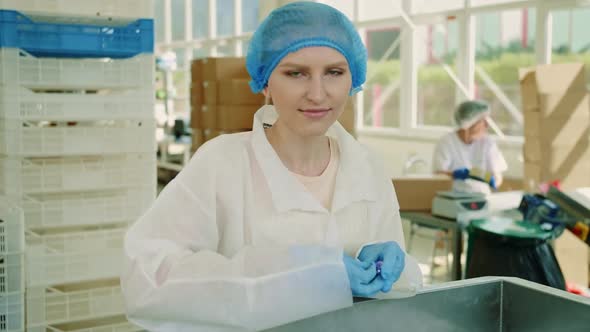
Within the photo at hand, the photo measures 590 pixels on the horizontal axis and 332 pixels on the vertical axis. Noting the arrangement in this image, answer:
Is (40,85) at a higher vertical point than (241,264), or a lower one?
higher

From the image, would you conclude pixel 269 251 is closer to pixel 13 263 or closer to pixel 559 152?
pixel 13 263

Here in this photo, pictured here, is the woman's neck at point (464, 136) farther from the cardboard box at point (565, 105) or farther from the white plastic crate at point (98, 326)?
the white plastic crate at point (98, 326)

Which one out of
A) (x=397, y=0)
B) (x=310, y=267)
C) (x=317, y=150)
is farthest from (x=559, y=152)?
(x=310, y=267)

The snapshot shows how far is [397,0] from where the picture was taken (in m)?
6.13

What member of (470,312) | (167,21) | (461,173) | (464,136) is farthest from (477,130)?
(167,21)

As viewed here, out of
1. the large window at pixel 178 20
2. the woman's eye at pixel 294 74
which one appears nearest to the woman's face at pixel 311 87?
the woman's eye at pixel 294 74

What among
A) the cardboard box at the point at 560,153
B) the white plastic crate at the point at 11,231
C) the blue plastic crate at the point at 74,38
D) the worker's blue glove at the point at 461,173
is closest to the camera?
the white plastic crate at the point at 11,231

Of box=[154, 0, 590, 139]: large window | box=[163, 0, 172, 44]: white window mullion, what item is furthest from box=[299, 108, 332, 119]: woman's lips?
box=[163, 0, 172, 44]: white window mullion

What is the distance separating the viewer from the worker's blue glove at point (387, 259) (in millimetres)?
1097

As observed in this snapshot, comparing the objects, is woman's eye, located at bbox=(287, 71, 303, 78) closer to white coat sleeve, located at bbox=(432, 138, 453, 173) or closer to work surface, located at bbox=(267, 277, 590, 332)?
work surface, located at bbox=(267, 277, 590, 332)

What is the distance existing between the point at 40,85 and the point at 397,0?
4.49 m

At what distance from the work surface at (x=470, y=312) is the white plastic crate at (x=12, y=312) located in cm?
130

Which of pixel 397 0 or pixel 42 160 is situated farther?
pixel 397 0

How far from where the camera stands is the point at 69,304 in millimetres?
2324
